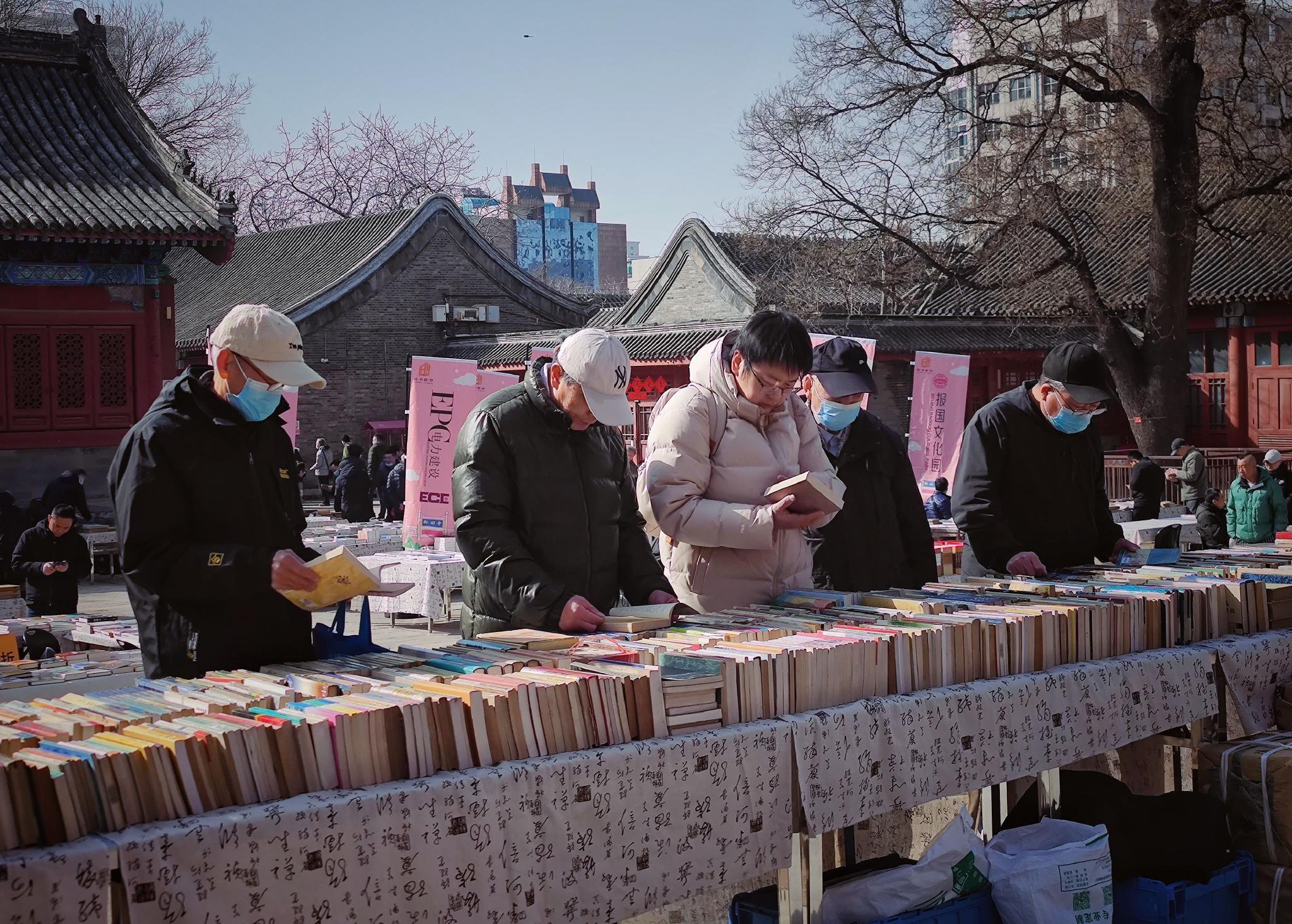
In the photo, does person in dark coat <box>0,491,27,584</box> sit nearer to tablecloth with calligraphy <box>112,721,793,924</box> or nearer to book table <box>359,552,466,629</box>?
book table <box>359,552,466,629</box>

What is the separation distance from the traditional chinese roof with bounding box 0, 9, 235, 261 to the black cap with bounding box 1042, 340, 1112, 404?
516 inches

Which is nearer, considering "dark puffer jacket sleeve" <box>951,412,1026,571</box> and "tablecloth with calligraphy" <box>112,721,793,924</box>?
"tablecloth with calligraphy" <box>112,721,793,924</box>

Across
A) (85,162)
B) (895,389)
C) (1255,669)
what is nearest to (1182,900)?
(1255,669)

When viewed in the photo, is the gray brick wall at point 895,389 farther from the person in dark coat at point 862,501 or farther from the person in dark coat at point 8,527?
the person in dark coat at point 862,501

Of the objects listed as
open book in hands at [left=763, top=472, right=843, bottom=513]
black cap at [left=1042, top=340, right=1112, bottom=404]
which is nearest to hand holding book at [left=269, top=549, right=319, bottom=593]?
open book in hands at [left=763, top=472, right=843, bottom=513]

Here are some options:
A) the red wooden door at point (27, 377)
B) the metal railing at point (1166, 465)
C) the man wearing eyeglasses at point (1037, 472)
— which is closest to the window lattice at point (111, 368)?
the red wooden door at point (27, 377)

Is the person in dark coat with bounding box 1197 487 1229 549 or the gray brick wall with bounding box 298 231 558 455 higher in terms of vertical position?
the gray brick wall with bounding box 298 231 558 455

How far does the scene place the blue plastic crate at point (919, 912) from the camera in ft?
10.7

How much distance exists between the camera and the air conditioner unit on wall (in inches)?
1186

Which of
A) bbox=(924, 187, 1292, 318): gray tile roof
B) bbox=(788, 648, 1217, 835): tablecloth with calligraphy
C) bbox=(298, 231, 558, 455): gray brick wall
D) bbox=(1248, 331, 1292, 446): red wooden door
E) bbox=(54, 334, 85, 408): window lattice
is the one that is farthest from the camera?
bbox=(298, 231, 558, 455): gray brick wall

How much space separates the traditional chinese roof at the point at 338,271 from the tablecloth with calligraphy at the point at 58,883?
2651 centimetres

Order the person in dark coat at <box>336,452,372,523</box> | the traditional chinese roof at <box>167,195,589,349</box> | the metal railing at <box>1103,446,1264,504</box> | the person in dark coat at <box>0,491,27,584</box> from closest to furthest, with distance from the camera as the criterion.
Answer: the person in dark coat at <box>0,491,27,584</box>
the person in dark coat at <box>336,452,372,523</box>
the metal railing at <box>1103,446,1264,504</box>
the traditional chinese roof at <box>167,195,589,349</box>

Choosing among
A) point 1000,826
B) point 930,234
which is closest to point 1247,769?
point 1000,826

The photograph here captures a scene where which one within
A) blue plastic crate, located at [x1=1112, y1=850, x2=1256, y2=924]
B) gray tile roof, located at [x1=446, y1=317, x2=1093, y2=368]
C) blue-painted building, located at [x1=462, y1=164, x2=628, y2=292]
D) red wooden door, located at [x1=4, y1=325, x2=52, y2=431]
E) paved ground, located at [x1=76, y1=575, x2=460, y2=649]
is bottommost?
paved ground, located at [x1=76, y1=575, x2=460, y2=649]
